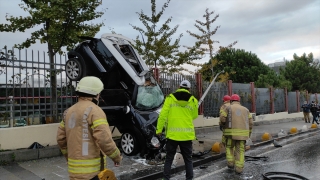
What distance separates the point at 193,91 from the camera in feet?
46.0

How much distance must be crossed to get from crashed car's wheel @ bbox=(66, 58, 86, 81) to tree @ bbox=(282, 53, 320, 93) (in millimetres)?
38565

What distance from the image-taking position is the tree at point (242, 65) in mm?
34562

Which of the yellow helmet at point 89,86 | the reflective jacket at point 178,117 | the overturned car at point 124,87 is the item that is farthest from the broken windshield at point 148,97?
the yellow helmet at point 89,86

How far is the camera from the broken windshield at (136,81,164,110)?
8.32 meters

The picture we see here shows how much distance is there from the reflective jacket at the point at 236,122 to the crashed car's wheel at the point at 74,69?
14.3 ft

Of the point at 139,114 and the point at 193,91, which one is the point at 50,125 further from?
the point at 193,91

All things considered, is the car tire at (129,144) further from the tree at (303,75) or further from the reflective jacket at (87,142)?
the tree at (303,75)

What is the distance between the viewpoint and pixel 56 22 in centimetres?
1139

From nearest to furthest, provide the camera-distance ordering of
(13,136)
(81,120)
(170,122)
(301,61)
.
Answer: (81,120)
(170,122)
(13,136)
(301,61)

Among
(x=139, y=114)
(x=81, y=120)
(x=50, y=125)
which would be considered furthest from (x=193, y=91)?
(x=81, y=120)

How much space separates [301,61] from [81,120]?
45.4 metres

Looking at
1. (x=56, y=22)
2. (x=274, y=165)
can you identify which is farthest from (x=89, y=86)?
(x=56, y=22)

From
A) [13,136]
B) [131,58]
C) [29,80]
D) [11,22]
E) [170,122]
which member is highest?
[11,22]

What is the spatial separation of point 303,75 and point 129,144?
1575 inches
